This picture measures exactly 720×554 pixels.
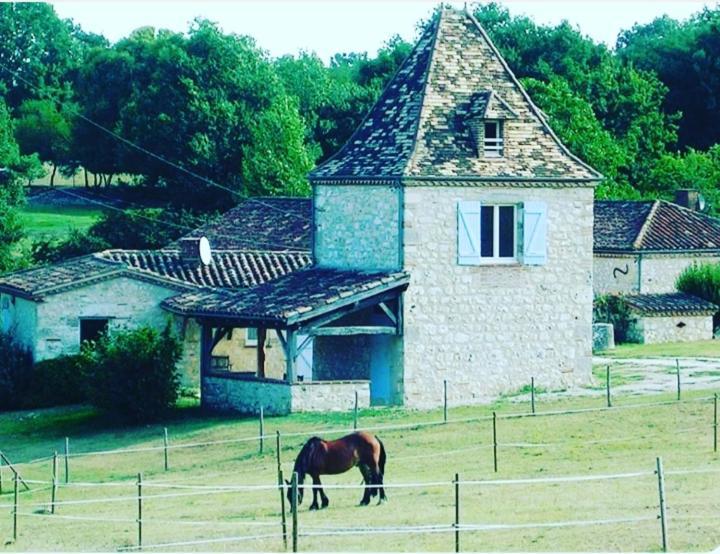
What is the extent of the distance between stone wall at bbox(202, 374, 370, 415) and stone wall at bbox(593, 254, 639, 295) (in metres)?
22.5

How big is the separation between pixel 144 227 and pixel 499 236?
36.0 metres

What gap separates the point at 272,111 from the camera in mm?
84812

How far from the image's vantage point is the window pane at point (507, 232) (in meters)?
44.7

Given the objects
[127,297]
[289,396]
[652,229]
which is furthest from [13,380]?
[652,229]

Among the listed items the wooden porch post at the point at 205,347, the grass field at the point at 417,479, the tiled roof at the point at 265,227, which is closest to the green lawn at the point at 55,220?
the tiled roof at the point at 265,227

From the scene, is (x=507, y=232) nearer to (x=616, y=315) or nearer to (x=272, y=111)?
(x=616, y=315)

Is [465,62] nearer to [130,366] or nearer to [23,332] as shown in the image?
[130,366]

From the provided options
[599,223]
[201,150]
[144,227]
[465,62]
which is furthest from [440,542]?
[201,150]

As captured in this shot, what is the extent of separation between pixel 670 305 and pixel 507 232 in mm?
15373

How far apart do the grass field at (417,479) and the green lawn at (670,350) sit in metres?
10.3

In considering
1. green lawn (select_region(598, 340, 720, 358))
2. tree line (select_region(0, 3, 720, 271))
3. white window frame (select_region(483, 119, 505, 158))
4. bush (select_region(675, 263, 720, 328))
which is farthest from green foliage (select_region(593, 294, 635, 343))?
tree line (select_region(0, 3, 720, 271))

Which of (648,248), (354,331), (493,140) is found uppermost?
(493,140)

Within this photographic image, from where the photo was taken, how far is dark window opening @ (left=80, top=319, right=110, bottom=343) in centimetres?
4947

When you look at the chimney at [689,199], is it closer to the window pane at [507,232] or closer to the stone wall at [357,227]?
the window pane at [507,232]
